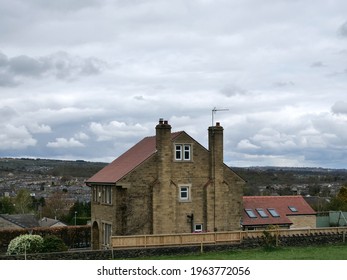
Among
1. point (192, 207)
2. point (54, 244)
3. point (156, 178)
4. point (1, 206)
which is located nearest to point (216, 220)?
point (192, 207)

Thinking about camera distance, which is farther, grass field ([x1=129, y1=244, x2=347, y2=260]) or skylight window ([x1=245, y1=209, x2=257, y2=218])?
skylight window ([x1=245, y1=209, x2=257, y2=218])

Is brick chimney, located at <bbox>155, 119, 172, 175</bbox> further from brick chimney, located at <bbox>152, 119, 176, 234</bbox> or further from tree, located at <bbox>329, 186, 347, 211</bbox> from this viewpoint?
tree, located at <bbox>329, 186, 347, 211</bbox>

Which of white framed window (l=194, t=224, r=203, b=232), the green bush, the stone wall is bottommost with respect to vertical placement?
the stone wall

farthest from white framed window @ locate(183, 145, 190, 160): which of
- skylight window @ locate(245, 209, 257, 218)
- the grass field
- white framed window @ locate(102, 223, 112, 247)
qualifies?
the grass field

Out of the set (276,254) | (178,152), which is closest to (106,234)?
(178,152)

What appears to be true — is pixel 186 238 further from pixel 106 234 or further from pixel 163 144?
pixel 106 234

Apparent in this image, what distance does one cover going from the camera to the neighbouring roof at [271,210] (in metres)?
48.0

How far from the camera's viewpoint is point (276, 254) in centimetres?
3606

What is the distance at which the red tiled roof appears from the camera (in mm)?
44059

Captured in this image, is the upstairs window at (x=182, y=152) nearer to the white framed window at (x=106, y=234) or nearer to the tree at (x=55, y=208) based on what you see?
the white framed window at (x=106, y=234)

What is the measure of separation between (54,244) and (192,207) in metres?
11.6

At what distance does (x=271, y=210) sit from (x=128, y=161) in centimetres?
1304

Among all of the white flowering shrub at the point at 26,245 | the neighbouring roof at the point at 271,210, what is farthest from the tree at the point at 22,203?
the white flowering shrub at the point at 26,245

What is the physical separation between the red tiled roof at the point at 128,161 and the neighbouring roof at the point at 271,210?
31.0 feet
